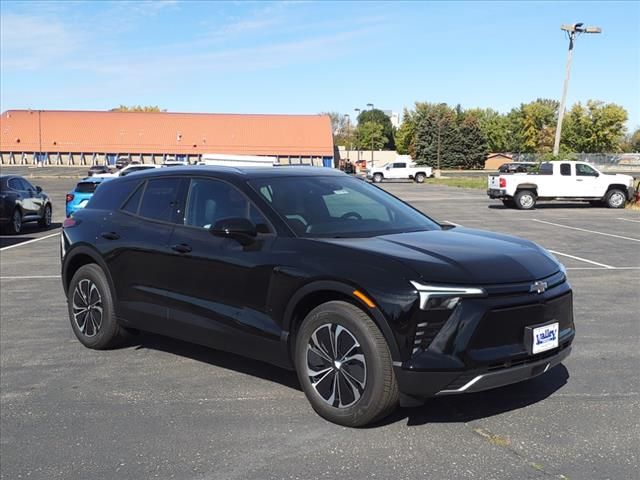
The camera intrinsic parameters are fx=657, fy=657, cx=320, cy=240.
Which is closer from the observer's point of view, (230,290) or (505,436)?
(505,436)

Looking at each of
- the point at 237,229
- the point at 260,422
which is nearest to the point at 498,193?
the point at 237,229

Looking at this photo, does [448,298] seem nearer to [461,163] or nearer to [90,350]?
[90,350]

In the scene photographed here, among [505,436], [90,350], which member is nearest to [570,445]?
[505,436]

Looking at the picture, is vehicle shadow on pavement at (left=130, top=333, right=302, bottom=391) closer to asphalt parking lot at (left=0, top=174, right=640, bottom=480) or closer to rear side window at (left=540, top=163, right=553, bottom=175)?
asphalt parking lot at (left=0, top=174, right=640, bottom=480)

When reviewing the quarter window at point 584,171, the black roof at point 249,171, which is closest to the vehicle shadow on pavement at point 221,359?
the black roof at point 249,171

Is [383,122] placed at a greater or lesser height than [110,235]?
greater

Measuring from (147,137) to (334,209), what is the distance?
84.4 meters

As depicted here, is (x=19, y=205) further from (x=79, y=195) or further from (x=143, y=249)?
(x=143, y=249)

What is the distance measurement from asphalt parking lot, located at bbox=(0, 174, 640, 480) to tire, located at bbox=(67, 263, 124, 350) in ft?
0.47

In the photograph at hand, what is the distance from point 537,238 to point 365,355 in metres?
12.6

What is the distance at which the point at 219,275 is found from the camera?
16.0 feet

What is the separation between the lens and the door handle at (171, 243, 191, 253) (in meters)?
5.15

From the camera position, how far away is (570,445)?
3.92 metres

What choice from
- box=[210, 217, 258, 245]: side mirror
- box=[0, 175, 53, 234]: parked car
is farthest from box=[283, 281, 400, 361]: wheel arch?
box=[0, 175, 53, 234]: parked car
